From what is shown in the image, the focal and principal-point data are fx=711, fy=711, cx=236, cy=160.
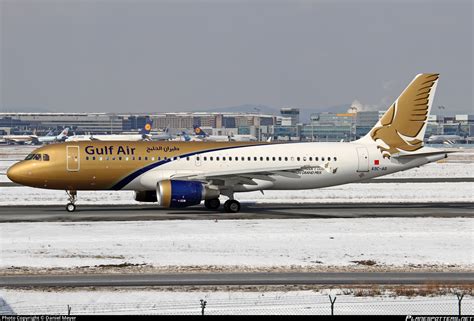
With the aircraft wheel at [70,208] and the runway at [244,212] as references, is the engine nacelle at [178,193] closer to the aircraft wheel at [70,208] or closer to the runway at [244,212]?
the runway at [244,212]

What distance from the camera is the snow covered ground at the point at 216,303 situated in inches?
760

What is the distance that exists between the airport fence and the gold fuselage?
21.1m

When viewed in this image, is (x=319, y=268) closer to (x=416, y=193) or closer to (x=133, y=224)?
(x=133, y=224)

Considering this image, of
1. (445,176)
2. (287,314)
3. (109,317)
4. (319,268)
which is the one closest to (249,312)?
(287,314)

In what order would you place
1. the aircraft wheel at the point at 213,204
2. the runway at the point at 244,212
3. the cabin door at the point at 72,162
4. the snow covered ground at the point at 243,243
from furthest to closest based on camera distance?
the aircraft wheel at the point at 213,204 → the cabin door at the point at 72,162 → the runway at the point at 244,212 → the snow covered ground at the point at 243,243

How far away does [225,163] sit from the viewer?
43.8 meters

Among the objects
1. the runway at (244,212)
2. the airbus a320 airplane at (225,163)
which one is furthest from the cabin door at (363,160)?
the runway at (244,212)

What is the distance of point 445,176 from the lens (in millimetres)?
71875

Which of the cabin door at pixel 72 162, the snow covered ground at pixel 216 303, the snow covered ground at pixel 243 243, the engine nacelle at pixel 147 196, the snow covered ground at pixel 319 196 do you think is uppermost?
the cabin door at pixel 72 162

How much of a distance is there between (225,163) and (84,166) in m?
8.51

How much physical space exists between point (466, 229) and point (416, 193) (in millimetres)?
18746

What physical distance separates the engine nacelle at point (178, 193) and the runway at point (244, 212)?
877 mm

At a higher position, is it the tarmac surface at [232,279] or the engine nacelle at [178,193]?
the engine nacelle at [178,193]

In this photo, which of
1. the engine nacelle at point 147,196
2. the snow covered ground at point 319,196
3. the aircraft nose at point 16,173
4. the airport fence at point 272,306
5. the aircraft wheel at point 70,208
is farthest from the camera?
the snow covered ground at point 319,196
